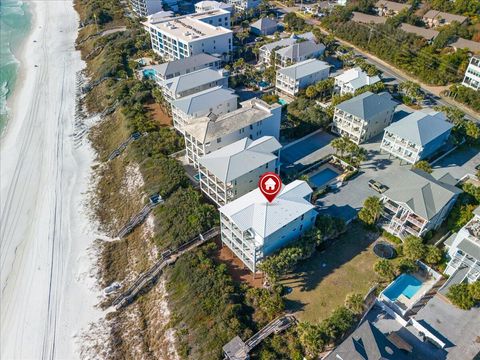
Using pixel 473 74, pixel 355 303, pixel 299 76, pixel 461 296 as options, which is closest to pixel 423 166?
pixel 461 296

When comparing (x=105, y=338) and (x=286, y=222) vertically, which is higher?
(x=286, y=222)

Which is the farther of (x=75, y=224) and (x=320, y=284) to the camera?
(x=75, y=224)

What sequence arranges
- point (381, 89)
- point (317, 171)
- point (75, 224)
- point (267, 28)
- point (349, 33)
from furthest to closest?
point (267, 28), point (349, 33), point (381, 89), point (317, 171), point (75, 224)

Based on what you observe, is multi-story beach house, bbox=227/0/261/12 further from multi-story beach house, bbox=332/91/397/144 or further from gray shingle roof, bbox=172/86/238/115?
multi-story beach house, bbox=332/91/397/144

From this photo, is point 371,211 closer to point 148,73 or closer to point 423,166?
point 423,166

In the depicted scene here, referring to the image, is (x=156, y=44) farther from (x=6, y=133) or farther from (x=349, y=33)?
(x=349, y=33)

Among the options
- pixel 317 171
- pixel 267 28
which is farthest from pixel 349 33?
pixel 317 171
